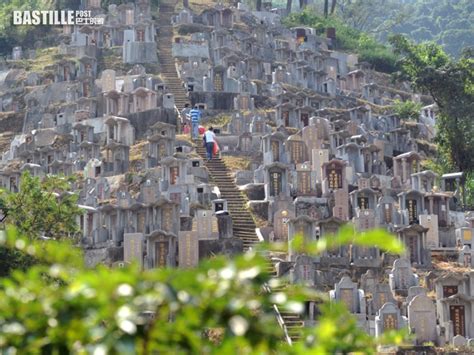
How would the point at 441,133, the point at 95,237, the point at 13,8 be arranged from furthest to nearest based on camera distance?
the point at 13,8 → the point at 441,133 → the point at 95,237

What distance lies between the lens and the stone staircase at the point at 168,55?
48528 mm

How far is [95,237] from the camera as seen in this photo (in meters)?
33.6

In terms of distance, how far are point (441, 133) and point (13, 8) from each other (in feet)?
91.3

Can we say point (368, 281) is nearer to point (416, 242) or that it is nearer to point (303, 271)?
point (303, 271)

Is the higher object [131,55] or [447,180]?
[131,55]

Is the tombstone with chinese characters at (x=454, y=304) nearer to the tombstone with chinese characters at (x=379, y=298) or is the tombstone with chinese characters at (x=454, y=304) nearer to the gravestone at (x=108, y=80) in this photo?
the tombstone with chinese characters at (x=379, y=298)

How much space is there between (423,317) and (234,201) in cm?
914

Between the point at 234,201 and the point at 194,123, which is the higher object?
the point at 194,123

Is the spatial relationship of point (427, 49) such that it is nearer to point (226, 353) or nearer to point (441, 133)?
point (441, 133)

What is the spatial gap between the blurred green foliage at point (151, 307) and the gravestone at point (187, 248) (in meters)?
26.2

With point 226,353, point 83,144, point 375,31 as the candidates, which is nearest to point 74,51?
point 83,144

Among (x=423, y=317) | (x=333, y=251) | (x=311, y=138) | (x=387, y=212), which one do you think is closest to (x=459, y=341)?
(x=423, y=317)

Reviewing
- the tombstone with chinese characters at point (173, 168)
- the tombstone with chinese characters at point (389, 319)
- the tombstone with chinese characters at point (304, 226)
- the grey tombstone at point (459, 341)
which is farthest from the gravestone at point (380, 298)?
the tombstone with chinese characters at point (173, 168)

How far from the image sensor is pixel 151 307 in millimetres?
Answer: 5195
